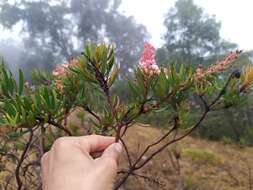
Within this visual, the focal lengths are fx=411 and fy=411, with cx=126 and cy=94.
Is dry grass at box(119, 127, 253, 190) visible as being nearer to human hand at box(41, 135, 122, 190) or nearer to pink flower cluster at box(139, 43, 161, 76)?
pink flower cluster at box(139, 43, 161, 76)

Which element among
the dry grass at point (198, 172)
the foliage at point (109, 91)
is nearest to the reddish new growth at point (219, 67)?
the foliage at point (109, 91)

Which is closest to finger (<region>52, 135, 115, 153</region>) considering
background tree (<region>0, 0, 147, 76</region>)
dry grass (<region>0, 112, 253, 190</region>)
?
dry grass (<region>0, 112, 253, 190</region>)

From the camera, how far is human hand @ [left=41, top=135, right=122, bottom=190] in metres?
0.46

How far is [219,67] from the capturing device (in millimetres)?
687

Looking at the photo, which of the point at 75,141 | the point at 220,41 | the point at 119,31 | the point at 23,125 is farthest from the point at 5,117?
the point at 119,31

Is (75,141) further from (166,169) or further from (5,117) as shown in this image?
(166,169)

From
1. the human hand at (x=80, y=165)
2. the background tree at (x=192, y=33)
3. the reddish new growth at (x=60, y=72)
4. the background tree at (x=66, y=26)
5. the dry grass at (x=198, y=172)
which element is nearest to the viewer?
the human hand at (x=80, y=165)

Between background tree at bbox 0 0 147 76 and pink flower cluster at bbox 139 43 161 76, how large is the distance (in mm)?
11523

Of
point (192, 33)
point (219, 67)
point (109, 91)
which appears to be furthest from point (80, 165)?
point (192, 33)

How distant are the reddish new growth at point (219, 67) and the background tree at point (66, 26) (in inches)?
452

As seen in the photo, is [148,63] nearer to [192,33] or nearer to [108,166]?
[108,166]

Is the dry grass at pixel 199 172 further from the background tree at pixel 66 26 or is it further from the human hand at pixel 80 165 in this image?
the background tree at pixel 66 26

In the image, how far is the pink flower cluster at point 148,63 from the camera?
66 centimetres

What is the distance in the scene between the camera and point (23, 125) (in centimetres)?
61
